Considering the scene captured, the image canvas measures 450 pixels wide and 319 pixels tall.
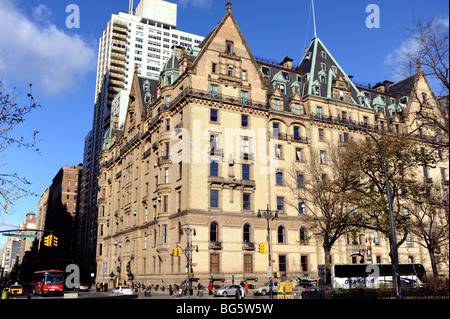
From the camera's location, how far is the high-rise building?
146 m

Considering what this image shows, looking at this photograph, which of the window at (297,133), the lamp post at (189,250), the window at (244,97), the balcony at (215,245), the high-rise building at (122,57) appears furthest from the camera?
the high-rise building at (122,57)

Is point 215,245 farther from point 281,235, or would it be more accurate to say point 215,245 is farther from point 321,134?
point 321,134

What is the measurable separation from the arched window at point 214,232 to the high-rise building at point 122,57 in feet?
295

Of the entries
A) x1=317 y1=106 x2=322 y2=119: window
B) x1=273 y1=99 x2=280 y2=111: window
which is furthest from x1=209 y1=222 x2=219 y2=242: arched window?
x1=317 y1=106 x2=322 y2=119: window

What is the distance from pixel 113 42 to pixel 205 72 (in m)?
112

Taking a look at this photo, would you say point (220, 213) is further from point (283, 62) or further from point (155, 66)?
point (155, 66)

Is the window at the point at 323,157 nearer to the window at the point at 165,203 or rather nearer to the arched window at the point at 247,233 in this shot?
the arched window at the point at 247,233

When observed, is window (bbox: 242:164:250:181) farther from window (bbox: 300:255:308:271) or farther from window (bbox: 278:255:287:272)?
window (bbox: 300:255:308:271)

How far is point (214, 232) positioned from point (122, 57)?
121269 mm

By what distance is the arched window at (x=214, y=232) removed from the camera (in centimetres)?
5447

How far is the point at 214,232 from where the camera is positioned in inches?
2159

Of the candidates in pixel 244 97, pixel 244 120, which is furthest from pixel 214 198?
pixel 244 97

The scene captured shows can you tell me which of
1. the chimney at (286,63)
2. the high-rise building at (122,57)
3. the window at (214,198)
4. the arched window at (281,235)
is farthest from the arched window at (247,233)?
the high-rise building at (122,57)
